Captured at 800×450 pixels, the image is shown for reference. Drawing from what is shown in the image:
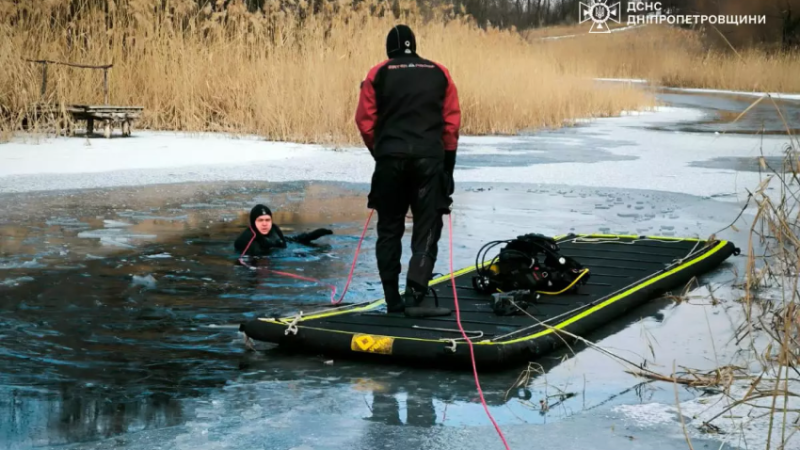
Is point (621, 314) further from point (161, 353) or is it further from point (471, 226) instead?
point (471, 226)

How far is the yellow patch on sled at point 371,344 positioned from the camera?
18.9 feet

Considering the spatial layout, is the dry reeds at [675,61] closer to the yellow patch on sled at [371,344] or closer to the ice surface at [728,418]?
the yellow patch on sled at [371,344]

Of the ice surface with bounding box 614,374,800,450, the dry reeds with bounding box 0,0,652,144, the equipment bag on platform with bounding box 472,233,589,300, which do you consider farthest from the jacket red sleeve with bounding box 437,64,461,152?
the dry reeds with bounding box 0,0,652,144

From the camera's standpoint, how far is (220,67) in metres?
19.0

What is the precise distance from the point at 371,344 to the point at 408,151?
1.24 metres

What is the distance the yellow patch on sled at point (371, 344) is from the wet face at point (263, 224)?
116 inches

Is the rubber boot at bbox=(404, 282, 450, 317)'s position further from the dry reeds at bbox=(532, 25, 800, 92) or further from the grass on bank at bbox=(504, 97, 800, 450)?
the dry reeds at bbox=(532, 25, 800, 92)

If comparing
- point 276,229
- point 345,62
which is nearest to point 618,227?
point 276,229

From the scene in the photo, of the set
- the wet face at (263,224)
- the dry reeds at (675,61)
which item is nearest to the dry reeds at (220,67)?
the dry reeds at (675,61)

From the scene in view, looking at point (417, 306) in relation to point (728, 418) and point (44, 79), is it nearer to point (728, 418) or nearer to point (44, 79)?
point (728, 418)

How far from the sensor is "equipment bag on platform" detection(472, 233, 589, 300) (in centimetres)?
704

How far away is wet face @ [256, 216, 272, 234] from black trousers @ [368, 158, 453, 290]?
2142 mm

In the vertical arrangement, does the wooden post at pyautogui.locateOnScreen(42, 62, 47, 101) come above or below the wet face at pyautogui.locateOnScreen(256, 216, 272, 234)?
above

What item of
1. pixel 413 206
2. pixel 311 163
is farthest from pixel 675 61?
pixel 413 206
